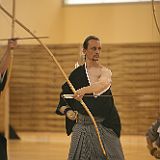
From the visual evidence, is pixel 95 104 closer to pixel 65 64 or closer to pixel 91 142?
pixel 91 142

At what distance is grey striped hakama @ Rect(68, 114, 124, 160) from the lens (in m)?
2.67

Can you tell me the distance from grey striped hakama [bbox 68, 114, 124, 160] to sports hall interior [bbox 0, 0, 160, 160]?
9.60 feet

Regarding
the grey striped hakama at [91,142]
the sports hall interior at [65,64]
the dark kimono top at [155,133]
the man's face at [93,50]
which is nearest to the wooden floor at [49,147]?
the sports hall interior at [65,64]

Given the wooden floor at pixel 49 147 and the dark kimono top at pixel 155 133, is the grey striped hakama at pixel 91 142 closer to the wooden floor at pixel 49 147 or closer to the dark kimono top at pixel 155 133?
the dark kimono top at pixel 155 133

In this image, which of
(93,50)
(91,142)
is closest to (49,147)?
(91,142)

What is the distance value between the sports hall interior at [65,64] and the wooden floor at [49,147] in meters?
0.01

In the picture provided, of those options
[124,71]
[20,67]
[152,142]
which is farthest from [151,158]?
[20,67]

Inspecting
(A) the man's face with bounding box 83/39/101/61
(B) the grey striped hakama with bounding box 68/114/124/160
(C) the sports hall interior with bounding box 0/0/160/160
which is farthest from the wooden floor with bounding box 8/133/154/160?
(A) the man's face with bounding box 83/39/101/61

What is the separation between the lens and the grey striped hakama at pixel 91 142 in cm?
267

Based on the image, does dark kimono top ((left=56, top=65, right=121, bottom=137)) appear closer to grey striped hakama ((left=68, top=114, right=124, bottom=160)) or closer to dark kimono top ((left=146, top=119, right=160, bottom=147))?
grey striped hakama ((left=68, top=114, right=124, bottom=160))

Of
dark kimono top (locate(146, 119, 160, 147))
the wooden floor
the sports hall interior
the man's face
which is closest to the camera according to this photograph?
the man's face

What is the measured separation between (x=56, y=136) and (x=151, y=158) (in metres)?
2.22

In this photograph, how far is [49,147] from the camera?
18.9ft

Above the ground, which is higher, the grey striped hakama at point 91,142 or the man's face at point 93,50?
the man's face at point 93,50
